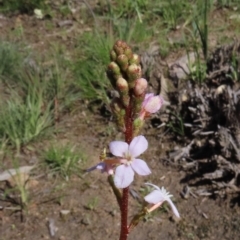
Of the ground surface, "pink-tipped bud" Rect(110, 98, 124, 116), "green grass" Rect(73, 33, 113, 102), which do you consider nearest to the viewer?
"pink-tipped bud" Rect(110, 98, 124, 116)

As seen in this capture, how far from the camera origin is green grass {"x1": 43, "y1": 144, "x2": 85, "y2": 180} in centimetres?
414

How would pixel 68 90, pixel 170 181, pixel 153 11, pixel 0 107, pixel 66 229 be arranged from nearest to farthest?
pixel 66 229
pixel 170 181
pixel 0 107
pixel 68 90
pixel 153 11

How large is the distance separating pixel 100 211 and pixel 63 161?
0.42m

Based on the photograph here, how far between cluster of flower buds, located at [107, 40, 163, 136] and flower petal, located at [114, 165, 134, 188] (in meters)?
0.14

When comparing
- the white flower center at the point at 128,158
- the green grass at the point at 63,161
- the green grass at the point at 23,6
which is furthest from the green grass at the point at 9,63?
the white flower center at the point at 128,158

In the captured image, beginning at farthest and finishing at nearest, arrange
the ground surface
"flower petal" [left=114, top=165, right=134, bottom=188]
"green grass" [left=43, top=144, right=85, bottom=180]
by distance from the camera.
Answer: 1. "green grass" [left=43, top=144, right=85, bottom=180]
2. the ground surface
3. "flower petal" [left=114, top=165, right=134, bottom=188]

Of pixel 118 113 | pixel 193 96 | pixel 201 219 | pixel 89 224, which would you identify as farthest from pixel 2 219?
pixel 118 113

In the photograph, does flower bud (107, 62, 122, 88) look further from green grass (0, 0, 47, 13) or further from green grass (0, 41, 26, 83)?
green grass (0, 0, 47, 13)

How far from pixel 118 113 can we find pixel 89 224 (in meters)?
2.00

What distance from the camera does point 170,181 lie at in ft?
13.5

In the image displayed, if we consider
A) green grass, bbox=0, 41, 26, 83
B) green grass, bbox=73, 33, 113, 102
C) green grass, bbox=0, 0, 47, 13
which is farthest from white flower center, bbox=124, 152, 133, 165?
green grass, bbox=0, 0, 47, 13

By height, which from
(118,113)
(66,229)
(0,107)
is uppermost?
(118,113)

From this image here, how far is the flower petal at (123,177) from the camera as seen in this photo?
1.85m

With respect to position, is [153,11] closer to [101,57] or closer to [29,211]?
[101,57]
